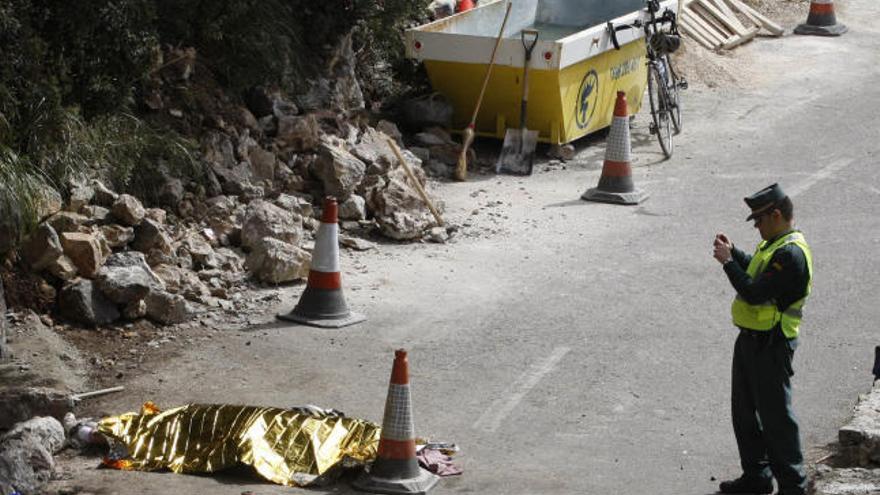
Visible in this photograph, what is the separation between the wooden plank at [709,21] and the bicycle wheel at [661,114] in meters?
5.55

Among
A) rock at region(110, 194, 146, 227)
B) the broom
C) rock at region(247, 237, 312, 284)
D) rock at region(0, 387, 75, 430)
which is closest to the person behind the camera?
rock at region(0, 387, 75, 430)

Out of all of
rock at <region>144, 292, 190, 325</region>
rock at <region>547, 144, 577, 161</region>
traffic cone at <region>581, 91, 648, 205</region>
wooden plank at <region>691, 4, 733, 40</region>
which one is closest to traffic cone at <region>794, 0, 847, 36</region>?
wooden plank at <region>691, 4, 733, 40</region>

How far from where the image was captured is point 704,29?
879 inches

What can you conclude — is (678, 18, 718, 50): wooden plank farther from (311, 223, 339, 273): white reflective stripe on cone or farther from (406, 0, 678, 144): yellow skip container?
(311, 223, 339, 273): white reflective stripe on cone

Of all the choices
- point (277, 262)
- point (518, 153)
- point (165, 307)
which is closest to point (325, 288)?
point (277, 262)

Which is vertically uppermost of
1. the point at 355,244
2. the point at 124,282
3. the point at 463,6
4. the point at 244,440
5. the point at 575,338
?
the point at 463,6

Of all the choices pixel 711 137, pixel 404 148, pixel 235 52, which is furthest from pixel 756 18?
pixel 235 52

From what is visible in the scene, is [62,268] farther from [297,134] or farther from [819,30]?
[819,30]

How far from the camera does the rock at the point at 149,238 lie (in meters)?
11.8

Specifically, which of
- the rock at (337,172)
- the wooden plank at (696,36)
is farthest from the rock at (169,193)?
the wooden plank at (696,36)

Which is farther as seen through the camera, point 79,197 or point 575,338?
point 79,197

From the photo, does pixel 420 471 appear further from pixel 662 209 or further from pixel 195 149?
pixel 662 209

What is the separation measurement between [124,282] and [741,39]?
13.8 m

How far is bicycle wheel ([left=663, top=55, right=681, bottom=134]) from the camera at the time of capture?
17.5 m
